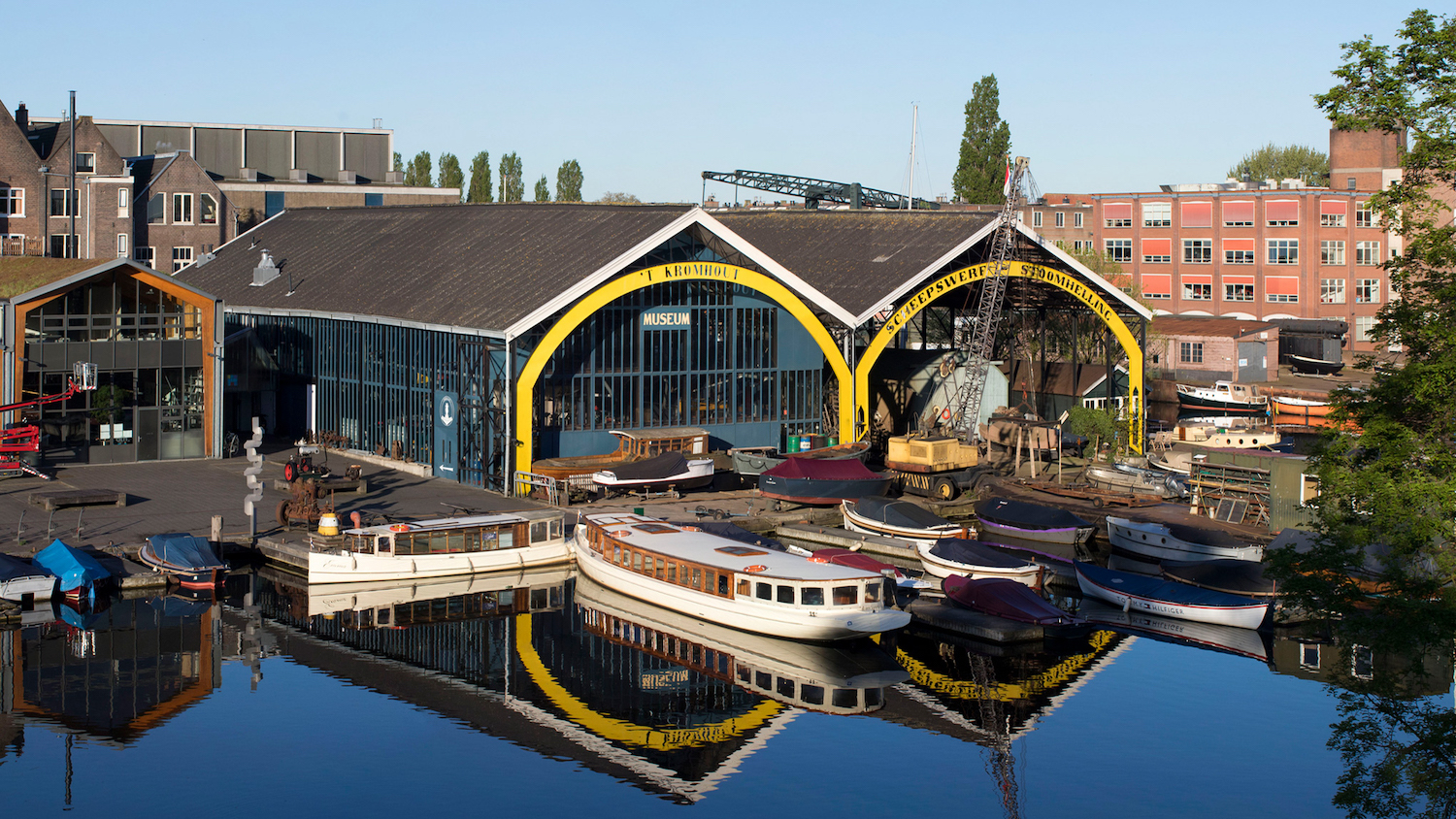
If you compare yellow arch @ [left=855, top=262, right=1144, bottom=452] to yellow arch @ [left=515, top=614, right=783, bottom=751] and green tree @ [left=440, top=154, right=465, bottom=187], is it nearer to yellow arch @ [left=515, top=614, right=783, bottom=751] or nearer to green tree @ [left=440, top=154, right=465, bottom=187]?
yellow arch @ [left=515, top=614, right=783, bottom=751]

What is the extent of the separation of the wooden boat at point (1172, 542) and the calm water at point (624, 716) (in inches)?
209

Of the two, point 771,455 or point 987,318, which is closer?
point 771,455

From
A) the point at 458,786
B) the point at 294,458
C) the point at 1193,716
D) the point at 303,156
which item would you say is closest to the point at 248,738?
the point at 458,786

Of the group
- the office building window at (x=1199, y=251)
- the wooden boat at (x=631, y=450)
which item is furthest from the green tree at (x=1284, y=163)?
the wooden boat at (x=631, y=450)

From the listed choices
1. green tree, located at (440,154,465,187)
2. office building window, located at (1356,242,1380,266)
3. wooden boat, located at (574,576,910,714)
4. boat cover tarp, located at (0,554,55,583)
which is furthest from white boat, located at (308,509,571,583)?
green tree, located at (440,154,465,187)

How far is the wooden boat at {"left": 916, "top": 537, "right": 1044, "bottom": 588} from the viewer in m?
37.8

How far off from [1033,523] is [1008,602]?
9668 mm

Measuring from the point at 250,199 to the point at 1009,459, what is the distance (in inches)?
2110

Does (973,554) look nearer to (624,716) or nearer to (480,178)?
(624,716)

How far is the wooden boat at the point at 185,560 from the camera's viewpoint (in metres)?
36.5

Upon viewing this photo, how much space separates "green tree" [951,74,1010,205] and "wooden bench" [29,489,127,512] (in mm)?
74771

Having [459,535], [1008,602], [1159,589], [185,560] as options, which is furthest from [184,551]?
[1159,589]

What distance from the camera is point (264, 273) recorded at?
63312mm

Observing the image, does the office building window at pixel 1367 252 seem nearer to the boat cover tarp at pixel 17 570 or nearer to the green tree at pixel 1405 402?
the green tree at pixel 1405 402
